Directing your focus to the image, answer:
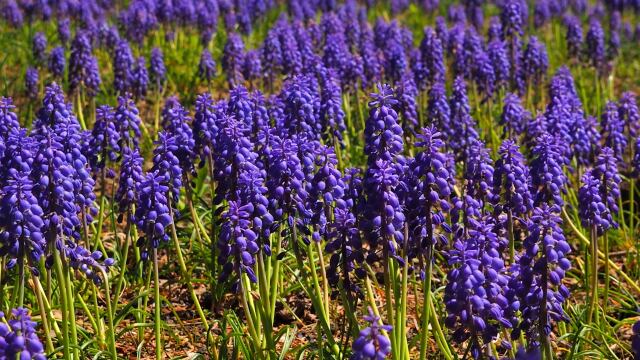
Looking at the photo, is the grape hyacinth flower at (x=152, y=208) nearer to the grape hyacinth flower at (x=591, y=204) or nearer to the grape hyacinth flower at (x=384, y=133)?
the grape hyacinth flower at (x=384, y=133)

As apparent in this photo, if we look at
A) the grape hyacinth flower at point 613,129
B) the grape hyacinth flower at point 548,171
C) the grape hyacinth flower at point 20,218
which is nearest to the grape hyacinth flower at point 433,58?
the grape hyacinth flower at point 613,129

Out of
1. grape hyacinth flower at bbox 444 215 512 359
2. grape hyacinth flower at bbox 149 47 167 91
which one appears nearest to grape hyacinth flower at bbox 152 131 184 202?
grape hyacinth flower at bbox 444 215 512 359

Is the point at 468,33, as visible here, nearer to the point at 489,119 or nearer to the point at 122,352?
the point at 489,119

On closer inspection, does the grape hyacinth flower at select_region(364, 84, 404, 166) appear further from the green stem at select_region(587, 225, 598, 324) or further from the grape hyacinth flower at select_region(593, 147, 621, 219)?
the grape hyacinth flower at select_region(593, 147, 621, 219)

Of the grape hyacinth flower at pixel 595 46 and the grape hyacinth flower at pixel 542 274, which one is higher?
the grape hyacinth flower at pixel 595 46

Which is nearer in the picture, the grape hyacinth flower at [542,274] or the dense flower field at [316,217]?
the grape hyacinth flower at [542,274]

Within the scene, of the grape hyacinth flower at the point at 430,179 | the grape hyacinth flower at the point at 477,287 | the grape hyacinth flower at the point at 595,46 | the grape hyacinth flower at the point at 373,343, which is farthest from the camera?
the grape hyacinth flower at the point at 595,46

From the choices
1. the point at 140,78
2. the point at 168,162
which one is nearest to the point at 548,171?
the point at 168,162

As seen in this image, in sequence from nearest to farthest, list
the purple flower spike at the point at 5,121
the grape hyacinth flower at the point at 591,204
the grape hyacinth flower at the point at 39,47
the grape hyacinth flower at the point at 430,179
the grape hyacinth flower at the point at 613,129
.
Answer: the grape hyacinth flower at the point at 430,179, the grape hyacinth flower at the point at 591,204, the purple flower spike at the point at 5,121, the grape hyacinth flower at the point at 613,129, the grape hyacinth flower at the point at 39,47

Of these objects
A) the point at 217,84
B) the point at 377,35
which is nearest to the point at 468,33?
the point at 377,35
